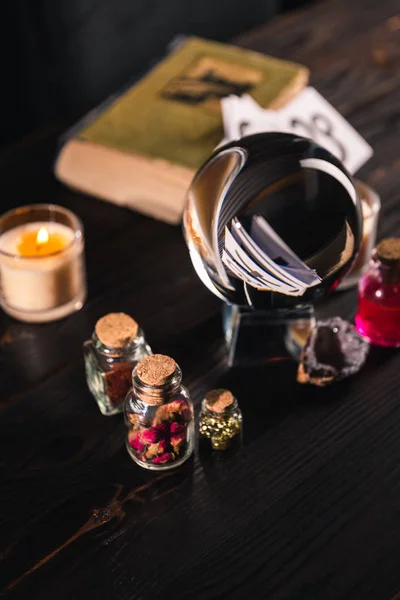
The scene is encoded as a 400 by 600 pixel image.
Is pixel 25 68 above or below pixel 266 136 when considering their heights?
below

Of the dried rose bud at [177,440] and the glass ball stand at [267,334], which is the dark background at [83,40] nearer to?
the glass ball stand at [267,334]

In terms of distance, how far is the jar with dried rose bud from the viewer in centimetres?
79

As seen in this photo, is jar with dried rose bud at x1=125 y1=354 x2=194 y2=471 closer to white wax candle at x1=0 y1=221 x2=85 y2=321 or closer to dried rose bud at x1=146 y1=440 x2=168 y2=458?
dried rose bud at x1=146 y1=440 x2=168 y2=458

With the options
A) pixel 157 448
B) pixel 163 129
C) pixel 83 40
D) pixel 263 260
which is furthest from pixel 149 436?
pixel 83 40

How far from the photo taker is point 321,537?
0.79m

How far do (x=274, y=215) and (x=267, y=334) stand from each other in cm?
20

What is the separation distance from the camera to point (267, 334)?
955mm

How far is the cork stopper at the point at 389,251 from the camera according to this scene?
902mm

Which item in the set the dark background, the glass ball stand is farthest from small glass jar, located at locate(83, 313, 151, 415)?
the dark background

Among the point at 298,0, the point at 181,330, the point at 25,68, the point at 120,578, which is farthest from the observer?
the point at 298,0

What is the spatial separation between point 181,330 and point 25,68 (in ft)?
3.60

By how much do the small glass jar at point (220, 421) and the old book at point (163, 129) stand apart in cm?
35

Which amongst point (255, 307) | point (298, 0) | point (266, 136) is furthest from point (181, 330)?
point (298, 0)

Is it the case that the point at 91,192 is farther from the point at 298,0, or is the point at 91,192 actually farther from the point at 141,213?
the point at 298,0
